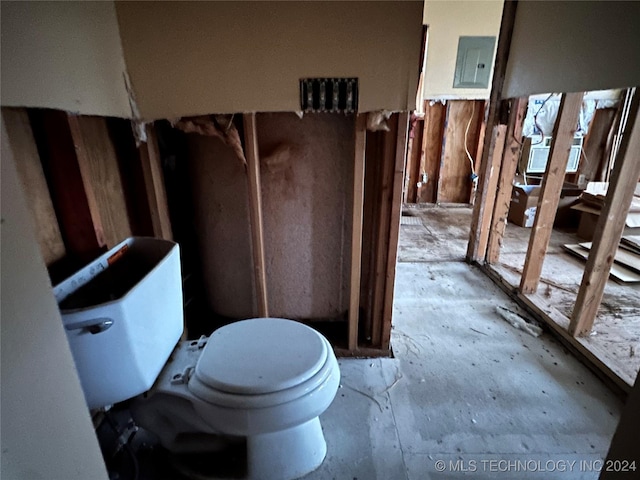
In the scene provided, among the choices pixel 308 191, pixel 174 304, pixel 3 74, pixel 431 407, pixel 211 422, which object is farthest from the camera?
pixel 308 191

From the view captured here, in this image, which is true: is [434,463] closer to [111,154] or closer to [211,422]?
[211,422]

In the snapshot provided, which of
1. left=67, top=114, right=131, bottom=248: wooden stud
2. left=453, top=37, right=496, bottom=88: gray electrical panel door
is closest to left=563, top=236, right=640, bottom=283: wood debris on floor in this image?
left=453, top=37, right=496, bottom=88: gray electrical panel door

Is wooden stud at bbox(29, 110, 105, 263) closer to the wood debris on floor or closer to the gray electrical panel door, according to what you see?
the wood debris on floor

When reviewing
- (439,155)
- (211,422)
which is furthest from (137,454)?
(439,155)

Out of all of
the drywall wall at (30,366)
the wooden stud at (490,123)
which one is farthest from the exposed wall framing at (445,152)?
the drywall wall at (30,366)

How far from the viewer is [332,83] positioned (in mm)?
1227

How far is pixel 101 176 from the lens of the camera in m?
1.20

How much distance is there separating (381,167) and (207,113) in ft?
2.35

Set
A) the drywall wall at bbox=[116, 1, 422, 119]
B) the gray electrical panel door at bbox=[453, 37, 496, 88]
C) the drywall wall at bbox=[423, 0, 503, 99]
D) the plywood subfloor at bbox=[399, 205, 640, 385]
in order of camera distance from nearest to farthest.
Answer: the drywall wall at bbox=[116, 1, 422, 119] → the plywood subfloor at bbox=[399, 205, 640, 385] → the drywall wall at bbox=[423, 0, 503, 99] → the gray electrical panel door at bbox=[453, 37, 496, 88]

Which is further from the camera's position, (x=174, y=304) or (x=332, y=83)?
(x=332, y=83)

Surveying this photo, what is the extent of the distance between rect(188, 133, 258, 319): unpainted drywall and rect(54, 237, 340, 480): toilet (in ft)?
1.56

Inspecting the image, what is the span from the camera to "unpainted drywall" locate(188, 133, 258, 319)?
1517mm

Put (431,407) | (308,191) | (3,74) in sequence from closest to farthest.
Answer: (3,74), (431,407), (308,191)

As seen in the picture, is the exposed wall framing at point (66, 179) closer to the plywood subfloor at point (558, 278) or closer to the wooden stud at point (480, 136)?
the plywood subfloor at point (558, 278)
